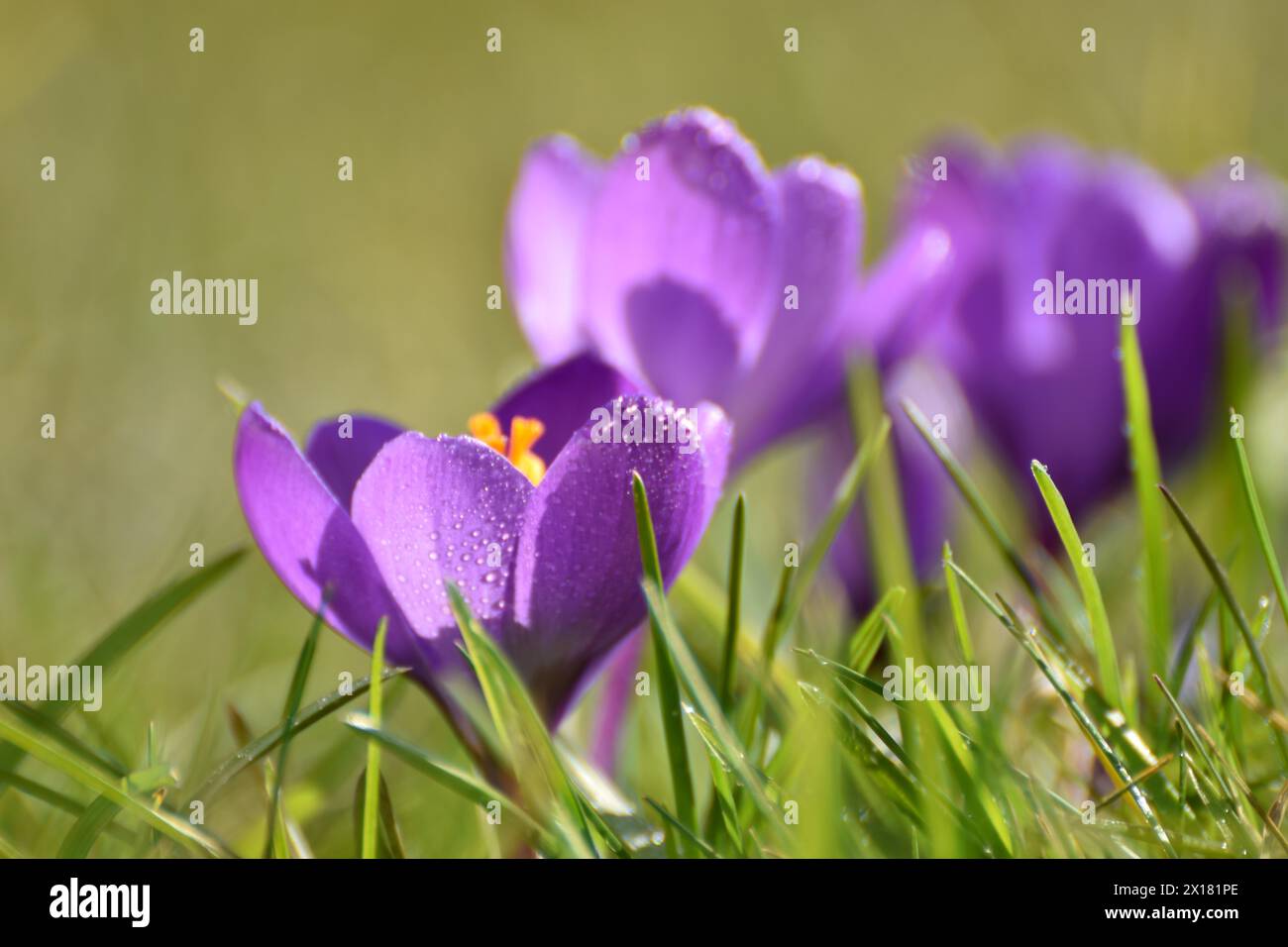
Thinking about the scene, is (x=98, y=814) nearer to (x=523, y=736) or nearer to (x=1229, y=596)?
(x=523, y=736)

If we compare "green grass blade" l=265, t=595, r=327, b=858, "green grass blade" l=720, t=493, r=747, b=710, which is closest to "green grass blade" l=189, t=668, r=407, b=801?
"green grass blade" l=265, t=595, r=327, b=858

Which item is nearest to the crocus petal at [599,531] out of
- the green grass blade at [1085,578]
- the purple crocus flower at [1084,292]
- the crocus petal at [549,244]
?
the green grass blade at [1085,578]

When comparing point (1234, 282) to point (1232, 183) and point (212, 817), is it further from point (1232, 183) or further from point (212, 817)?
point (212, 817)

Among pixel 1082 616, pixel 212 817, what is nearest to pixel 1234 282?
pixel 1082 616

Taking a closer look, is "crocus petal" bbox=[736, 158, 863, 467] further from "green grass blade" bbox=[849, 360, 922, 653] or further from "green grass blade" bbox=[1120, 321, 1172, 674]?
"green grass blade" bbox=[1120, 321, 1172, 674]

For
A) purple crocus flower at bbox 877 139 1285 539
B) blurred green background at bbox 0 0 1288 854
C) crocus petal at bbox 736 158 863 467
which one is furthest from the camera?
blurred green background at bbox 0 0 1288 854

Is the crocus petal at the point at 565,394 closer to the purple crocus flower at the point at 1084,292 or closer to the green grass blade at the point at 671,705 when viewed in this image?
the green grass blade at the point at 671,705

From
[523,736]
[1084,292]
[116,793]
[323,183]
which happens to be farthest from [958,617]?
[323,183]
